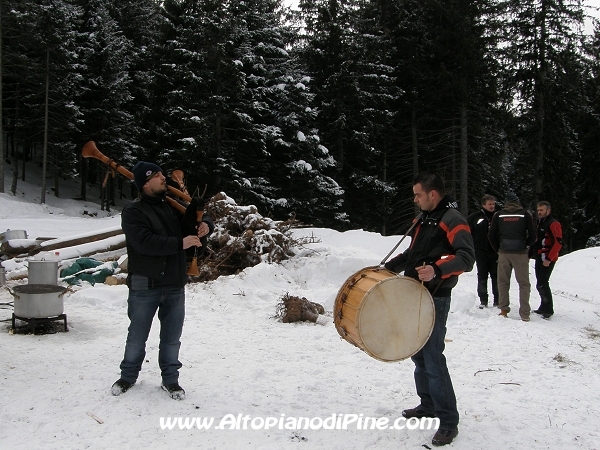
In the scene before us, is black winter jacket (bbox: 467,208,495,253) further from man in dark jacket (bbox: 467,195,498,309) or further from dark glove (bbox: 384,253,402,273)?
dark glove (bbox: 384,253,402,273)

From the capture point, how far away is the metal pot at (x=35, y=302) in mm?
6711

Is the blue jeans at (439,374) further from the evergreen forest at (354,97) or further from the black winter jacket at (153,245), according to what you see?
the evergreen forest at (354,97)

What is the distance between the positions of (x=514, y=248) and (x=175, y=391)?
6375 millimetres

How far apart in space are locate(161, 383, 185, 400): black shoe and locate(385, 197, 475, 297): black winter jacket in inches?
91.5

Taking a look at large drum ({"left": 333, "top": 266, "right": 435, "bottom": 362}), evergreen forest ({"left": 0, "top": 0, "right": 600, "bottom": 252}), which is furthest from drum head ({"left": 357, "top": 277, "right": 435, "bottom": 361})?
evergreen forest ({"left": 0, "top": 0, "right": 600, "bottom": 252})

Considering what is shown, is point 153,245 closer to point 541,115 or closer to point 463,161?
point 463,161

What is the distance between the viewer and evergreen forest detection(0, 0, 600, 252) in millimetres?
24922

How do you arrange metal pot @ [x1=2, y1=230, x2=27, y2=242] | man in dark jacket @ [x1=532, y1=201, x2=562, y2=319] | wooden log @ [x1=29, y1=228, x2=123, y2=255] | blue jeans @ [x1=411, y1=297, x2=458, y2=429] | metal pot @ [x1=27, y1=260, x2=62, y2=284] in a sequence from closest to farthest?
blue jeans @ [x1=411, y1=297, x2=458, y2=429] < metal pot @ [x1=27, y1=260, x2=62, y2=284] < man in dark jacket @ [x1=532, y1=201, x2=562, y2=319] < wooden log @ [x1=29, y1=228, x2=123, y2=255] < metal pot @ [x1=2, y1=230, x2=27, y2=242]

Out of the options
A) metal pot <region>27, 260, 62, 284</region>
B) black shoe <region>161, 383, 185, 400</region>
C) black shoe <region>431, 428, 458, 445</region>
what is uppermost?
metal pot <region>27, 260, 62, 284</region>

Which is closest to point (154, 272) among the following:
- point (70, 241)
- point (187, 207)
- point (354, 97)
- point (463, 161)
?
point (187, 207)

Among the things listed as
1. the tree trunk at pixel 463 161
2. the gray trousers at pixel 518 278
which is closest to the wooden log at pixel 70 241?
the gray trousers at pixel 518 278

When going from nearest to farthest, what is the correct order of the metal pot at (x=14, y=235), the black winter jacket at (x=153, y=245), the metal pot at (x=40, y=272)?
the black winter jacket at (x=153, y=245)
the metal pot at (x=40, y=272)
the metal pot at (x=14, y=235)

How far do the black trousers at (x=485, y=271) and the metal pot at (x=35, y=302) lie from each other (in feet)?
23.2

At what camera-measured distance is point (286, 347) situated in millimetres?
6633
